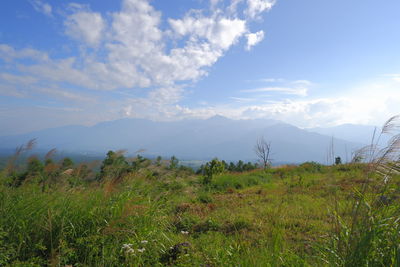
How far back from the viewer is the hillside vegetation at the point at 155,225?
2.35 m

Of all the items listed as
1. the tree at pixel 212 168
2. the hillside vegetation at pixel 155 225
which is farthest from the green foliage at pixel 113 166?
the tree at pixel 212 168

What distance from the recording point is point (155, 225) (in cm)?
363

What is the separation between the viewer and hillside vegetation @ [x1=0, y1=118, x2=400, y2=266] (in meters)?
2.35

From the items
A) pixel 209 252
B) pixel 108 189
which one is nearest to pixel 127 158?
pixel 108 189

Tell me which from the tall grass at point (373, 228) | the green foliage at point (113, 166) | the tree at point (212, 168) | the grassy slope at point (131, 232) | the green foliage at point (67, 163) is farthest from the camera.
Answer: the tree at point (212, 168)

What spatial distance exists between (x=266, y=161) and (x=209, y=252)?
19184mm

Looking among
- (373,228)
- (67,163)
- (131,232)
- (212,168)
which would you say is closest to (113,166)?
(67,163)

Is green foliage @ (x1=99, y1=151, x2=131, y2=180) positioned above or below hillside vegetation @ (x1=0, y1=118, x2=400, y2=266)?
above

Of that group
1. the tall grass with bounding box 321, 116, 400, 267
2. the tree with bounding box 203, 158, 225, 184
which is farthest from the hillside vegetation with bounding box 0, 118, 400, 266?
the tree with bounding box 203, 158, 225, 184

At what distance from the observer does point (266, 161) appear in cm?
2136

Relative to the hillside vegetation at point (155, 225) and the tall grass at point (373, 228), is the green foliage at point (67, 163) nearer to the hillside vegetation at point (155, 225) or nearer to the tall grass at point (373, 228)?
the hillside vegetation at point (155, 225)

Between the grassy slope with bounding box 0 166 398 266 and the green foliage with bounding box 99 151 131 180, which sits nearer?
the grassy slope with bounding box 0 166 398 266

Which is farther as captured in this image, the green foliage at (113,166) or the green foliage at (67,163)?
the green foliage at (113,166)

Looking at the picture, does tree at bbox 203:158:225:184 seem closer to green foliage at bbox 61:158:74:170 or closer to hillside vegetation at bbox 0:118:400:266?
hillside vegetation at bbox 0:118:400:266
